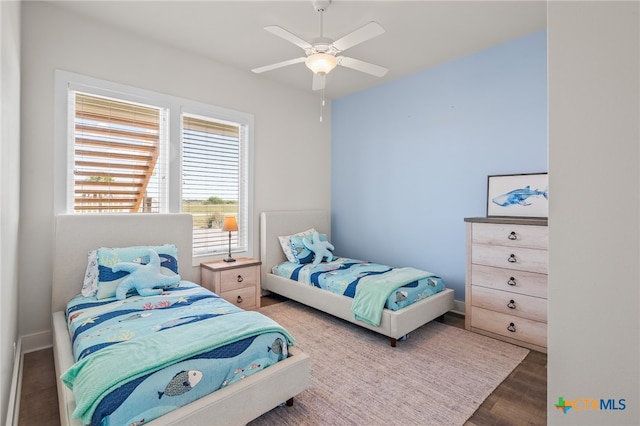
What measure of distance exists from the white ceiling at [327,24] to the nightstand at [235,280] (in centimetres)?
234

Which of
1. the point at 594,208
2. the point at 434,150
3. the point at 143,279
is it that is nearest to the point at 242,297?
the point at 143,279

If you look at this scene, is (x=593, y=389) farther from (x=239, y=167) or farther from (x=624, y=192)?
(x=239, y=167)

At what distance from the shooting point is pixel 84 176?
2.91 meters

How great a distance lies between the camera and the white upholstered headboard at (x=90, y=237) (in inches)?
104

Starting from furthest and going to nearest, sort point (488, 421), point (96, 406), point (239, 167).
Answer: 1. point (239, 167)
2. point (488, 421)
3. point (96, 406)

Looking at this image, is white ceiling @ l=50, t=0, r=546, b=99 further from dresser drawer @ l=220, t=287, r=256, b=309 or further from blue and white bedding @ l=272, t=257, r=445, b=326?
dresser drawer @ l=220, t=287, r=256, b=309

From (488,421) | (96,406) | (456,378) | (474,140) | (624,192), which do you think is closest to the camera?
(624,192)

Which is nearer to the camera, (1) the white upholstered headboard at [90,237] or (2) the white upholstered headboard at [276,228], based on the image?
(1) the white upholstered headboard at [90,237]

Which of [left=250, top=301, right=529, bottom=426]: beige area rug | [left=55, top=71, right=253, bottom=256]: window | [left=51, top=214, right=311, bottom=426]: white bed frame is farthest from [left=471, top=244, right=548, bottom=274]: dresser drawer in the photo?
[left=55, top=71, right=253, bottom=256]: window

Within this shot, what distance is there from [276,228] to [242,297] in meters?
1.04

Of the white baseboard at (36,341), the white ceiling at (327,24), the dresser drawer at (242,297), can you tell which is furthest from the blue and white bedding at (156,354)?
the white ceiling at (327,24)

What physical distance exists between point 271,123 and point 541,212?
3269 millimetres

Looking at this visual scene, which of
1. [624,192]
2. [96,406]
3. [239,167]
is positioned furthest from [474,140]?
[96,406]

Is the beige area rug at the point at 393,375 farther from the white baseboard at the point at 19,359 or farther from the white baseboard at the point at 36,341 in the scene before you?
the white baseboard at the point at 36,341
